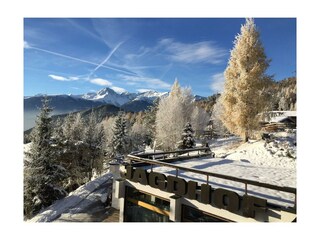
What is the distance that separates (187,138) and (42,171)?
824 cm

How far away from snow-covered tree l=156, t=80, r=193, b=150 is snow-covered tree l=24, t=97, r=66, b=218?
6.97m

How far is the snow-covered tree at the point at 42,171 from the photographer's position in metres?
8.55

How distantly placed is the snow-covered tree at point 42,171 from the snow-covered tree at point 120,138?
8.69m

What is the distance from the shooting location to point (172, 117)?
16000mm

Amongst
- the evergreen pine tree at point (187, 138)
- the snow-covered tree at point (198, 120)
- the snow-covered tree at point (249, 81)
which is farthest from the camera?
the snow-covered tree at point (198, 120)

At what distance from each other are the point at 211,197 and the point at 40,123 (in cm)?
805

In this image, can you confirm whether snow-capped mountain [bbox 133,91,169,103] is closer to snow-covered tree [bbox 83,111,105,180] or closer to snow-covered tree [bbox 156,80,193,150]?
snow-covered tree [bbox 156,80,193,150]

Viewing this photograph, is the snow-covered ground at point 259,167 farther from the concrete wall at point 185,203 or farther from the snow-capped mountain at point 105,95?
the snow-capped mountain at point 105,95

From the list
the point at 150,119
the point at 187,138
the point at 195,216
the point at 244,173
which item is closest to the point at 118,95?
the point at 187,138

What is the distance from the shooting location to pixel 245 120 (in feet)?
35.6

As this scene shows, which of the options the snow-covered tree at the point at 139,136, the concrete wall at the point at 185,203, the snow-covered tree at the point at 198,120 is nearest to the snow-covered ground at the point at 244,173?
the concrete wall at the point at 185,203
